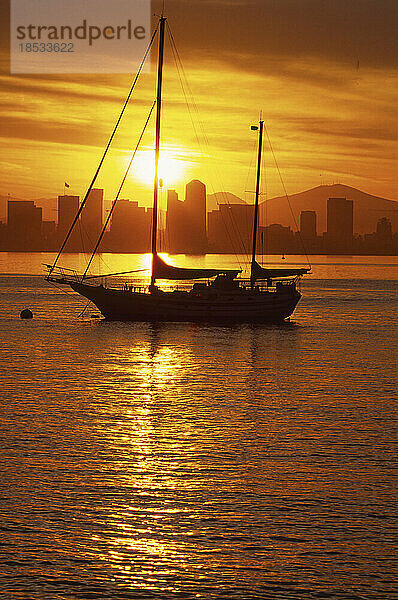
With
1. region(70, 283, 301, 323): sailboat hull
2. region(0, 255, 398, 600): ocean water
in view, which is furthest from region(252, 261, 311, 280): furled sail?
region(0, 255, 398, 600): ocean water

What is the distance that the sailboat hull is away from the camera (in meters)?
78.8

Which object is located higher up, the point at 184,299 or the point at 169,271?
the point at 169,271

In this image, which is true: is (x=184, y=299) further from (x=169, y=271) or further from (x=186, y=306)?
(x=169, y=271)

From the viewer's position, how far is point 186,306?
78938 mm

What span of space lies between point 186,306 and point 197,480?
53.8 meters

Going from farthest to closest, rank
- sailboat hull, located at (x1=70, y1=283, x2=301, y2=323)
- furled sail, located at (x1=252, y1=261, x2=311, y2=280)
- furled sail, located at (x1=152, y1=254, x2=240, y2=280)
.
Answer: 1. furled sail, located at (x1=252, y1=261, x2=311, y2=280)
2. sailboat hull, located at (x1=70, y1=283, x2=301, y2=323)
3. furled sail, located at (x1=152, y1=254, x2=240, y2=280)

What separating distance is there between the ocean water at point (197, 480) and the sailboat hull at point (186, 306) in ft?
69.7

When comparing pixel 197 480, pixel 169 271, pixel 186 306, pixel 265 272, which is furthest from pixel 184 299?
pixel 197 480

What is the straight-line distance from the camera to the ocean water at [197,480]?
17.6 m

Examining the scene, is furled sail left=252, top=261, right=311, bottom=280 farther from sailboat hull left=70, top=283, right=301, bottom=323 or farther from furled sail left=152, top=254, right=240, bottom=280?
furled sail left=152, top=254, right=240, bottom=280

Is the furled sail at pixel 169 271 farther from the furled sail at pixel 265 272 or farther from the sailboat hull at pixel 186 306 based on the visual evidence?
the furled sail at pixel 265 272

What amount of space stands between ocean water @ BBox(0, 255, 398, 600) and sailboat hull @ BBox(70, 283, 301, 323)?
21.2 metres

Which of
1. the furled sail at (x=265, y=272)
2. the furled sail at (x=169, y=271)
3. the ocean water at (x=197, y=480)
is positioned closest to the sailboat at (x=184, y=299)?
the furled sail at (x=169, y=271)

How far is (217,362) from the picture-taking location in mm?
58094
